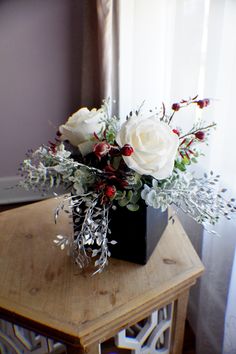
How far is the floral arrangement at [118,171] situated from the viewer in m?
0.61

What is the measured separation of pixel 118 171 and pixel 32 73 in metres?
1.48

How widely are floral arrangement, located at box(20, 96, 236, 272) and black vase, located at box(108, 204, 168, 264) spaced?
3cm

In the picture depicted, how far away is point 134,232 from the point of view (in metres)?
0.72

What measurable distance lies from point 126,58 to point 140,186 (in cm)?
93

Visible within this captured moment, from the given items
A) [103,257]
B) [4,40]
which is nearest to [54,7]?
[4,40]

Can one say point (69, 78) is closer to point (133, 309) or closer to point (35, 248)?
point (35, 248)

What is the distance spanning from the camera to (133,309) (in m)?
0.65

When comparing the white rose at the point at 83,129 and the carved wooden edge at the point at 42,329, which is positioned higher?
the white rose at the point at 83,129

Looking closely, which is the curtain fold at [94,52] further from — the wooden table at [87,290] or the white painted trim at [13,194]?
the wooden table at [87,290]

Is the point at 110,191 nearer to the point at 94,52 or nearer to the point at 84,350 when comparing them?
the point at 84,350

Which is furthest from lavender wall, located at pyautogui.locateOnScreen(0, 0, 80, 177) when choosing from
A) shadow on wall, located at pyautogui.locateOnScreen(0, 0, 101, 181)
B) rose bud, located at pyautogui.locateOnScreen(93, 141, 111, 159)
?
rose bud, located at pyautogui.locateOnScreen(93, 141, 111, 159)

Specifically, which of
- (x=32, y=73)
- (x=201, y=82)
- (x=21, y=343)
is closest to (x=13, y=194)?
(x=32, y=73)

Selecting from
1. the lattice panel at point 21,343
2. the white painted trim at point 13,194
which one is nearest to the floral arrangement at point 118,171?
the lattice panel at point 21,343

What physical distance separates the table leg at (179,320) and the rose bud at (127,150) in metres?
0.43
